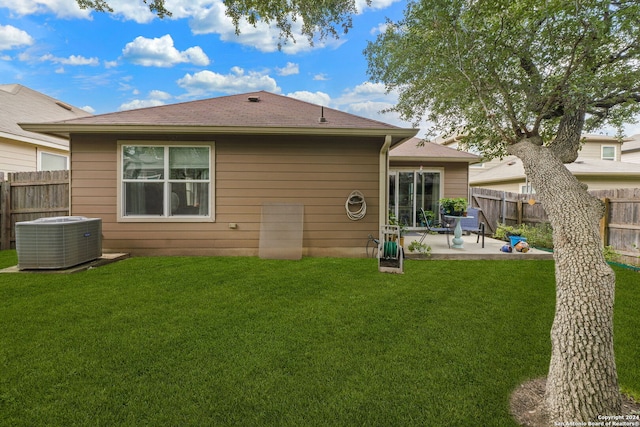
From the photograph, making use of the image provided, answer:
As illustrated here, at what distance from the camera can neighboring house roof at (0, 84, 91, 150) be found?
25.8ft

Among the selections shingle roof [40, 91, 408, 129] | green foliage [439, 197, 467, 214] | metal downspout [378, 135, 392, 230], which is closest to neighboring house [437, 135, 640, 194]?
green foliage [439, 197, 467, 214]

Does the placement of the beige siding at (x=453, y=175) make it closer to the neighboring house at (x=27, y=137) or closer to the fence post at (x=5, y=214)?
the neighboring house at (x=27, y=137)

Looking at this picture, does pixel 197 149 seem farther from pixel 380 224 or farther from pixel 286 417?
pixel 286 417

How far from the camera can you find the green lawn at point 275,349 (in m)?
1.67

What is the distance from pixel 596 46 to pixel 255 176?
4.83 metres

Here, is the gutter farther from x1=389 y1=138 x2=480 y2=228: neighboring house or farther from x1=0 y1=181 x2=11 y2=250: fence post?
x1=389 y1=138 x2=480 y2=228: neighboring house

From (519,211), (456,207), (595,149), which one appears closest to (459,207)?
(456,207)

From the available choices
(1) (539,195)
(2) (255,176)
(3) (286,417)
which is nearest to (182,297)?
(3) (286,417)

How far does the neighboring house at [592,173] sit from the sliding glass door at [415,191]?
129cm

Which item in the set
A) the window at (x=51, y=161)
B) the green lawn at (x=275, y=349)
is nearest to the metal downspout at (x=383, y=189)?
the green lawn at (x=275, y=349)

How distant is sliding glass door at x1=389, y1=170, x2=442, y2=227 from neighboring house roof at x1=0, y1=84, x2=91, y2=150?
8607 mm

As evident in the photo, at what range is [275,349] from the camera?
233 centimetres

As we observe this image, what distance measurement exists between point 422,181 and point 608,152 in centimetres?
1396

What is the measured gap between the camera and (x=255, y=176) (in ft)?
18.9
